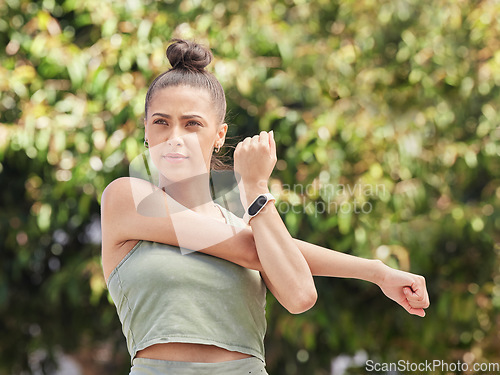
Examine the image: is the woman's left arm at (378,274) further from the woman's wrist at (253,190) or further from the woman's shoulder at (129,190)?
the woman's shoulder at (129,190)

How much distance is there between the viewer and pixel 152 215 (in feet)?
4.82

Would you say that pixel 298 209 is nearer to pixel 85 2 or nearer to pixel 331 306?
pixel 331 306

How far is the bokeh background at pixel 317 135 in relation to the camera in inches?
132

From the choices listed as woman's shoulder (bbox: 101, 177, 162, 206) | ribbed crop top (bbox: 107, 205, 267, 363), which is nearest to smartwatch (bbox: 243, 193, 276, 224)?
ribbed crop top (bbox: 107, 205, 267, 363)

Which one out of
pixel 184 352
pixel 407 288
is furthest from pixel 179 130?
pixel 407 288

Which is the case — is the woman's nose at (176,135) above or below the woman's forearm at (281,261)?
above

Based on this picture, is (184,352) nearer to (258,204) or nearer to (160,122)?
(258,204)

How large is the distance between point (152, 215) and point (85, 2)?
2.36m

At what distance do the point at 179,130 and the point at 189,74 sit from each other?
142mm

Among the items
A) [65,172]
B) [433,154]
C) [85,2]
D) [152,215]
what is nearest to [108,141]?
[65,172]

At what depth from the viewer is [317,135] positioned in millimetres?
3303

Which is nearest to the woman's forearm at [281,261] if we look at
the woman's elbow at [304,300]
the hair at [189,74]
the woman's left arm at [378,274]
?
the woman's elbow at [304,300]

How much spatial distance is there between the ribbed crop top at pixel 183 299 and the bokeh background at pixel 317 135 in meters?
1.74

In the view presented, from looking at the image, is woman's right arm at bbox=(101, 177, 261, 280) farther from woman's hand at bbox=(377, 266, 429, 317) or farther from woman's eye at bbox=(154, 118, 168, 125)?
woman's hand at bbox=(377, 266, 429, 317)
